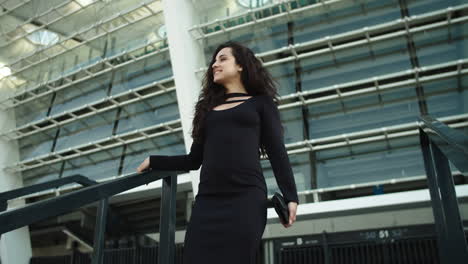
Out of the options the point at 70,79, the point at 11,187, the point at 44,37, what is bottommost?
the point at 11,187

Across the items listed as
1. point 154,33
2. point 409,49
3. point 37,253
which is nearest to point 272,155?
point 409,49

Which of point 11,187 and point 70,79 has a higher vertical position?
point 70,79

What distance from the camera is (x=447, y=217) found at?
6.22 feet

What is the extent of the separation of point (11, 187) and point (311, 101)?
11.2 meters

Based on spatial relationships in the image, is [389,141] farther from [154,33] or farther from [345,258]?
[154,33]

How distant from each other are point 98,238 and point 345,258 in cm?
793

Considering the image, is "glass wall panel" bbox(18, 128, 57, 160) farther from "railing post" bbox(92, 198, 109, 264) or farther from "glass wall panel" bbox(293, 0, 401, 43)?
"railing post" bbox(92, 198, 109, 264)

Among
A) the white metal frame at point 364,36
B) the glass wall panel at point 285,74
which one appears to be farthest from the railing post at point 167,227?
the glass wall panel at point 285,74

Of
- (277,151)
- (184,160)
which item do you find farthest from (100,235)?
(277,151)

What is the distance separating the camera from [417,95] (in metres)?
9.19

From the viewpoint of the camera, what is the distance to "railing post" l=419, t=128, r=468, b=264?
5.84 feet

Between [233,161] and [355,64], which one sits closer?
[233,161]

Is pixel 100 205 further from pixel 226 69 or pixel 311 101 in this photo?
pixel 311 101

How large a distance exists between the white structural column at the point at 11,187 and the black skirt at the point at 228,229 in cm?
1385
